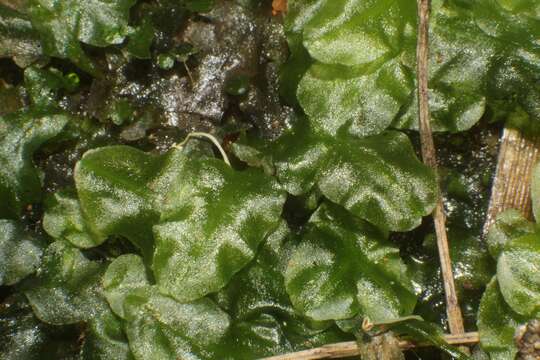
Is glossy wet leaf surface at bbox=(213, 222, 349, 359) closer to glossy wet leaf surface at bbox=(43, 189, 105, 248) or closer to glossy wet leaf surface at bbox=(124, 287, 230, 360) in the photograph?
glossy wet leaf surface at bbox=(124, 287, 230, 360)

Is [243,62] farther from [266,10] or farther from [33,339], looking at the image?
[33,339]

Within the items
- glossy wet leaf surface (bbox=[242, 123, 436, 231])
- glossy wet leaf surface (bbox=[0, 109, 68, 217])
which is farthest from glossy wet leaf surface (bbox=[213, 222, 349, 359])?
glossy wet leaf surface (bbox=[0, 109, 68, 217])

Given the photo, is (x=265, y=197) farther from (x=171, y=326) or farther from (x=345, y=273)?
(x=171, y=326)

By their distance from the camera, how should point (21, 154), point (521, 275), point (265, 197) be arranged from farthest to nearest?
point (21, 154) → point (265, 197) → point (521, 275)

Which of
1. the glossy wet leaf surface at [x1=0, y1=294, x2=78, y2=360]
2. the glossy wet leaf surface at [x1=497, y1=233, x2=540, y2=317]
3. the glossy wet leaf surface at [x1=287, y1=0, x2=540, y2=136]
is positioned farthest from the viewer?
the glossy wet leaf surface at [x1=0, y1=294, x2=78, y2=360]

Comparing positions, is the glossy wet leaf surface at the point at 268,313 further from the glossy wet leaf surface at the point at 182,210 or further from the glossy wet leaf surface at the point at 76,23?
the glossy wet leaf surface at the point at 76,23

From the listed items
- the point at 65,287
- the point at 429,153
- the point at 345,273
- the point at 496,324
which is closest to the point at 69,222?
the point at 65,287
